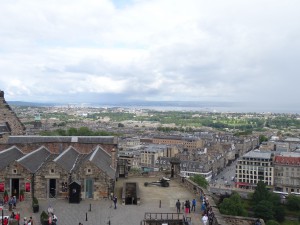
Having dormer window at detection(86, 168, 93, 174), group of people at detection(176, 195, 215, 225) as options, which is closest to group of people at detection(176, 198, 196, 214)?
group of people at detection(176, 195, 215, 225)

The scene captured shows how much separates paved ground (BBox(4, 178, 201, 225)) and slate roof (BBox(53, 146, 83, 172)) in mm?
2157

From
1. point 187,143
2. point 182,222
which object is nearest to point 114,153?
point 182,222

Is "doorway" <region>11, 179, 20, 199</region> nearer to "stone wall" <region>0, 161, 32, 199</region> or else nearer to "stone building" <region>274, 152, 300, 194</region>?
"stone wall" <region>0, 161, 32, 199</region>

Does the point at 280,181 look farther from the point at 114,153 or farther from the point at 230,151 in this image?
the point at 114,153

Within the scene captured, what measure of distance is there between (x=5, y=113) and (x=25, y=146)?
25.7ft

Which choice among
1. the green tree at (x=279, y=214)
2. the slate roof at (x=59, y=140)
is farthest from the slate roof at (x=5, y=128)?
the green tree at (x=279, y=214)

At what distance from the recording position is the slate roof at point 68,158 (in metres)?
25.2

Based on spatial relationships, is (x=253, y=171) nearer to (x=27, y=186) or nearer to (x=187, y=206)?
(x=187, y=206)

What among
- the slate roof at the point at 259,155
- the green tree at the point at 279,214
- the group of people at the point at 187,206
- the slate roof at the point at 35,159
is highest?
the slate roof at the point at 35,159

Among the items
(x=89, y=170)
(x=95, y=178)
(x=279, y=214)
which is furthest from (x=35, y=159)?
(x=279, y=214)

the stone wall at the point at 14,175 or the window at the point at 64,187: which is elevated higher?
the stone wall at the point at 14,175

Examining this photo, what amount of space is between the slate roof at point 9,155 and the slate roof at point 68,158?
9.96 feet

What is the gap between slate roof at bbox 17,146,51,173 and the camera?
81.9 ft

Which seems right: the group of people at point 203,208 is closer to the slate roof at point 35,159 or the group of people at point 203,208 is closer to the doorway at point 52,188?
the doorway at point 52,188
